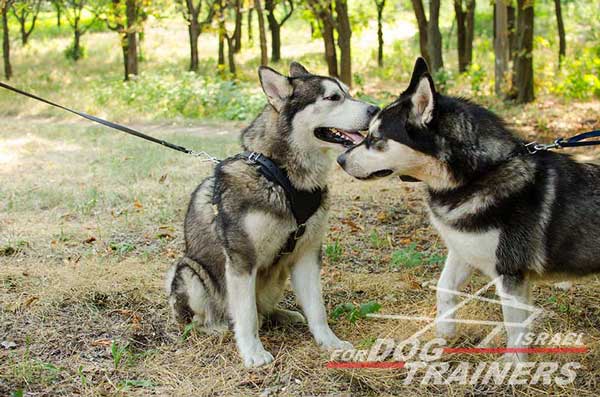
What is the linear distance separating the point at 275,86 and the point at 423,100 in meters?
0.97

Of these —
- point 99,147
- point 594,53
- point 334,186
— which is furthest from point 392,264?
point 594,53

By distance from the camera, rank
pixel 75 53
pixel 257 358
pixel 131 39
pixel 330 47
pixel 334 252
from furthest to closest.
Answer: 1. pixel 75 53
2. pixel 131 39
3. pixel 330 47
4. pixel 334 252
5. pixel 257 358

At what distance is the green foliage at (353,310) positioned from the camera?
14.7 feet

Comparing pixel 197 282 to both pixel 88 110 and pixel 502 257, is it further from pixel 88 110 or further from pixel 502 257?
pixel 88 110

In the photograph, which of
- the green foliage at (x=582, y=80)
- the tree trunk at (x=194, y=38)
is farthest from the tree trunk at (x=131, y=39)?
the green foliage at (x=582, y=80)

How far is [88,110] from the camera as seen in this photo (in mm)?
15422

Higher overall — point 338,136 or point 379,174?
point 338,136

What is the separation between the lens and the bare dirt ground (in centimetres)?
361

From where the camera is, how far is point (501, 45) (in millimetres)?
12891

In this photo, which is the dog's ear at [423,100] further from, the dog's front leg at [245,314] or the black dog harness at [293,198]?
the dog's front leg at [245,314]

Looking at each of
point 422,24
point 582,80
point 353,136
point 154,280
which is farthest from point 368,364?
point 422,24

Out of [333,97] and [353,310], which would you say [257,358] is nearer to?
[353,310]

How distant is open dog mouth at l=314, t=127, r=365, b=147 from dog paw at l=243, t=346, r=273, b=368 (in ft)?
4.44

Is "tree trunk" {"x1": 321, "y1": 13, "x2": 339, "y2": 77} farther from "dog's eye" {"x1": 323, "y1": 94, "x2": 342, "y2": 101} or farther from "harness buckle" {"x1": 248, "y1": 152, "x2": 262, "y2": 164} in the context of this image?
"harness buckle" {"x1": 248, "y1": 152, "x2": 262, "y2": 164}
